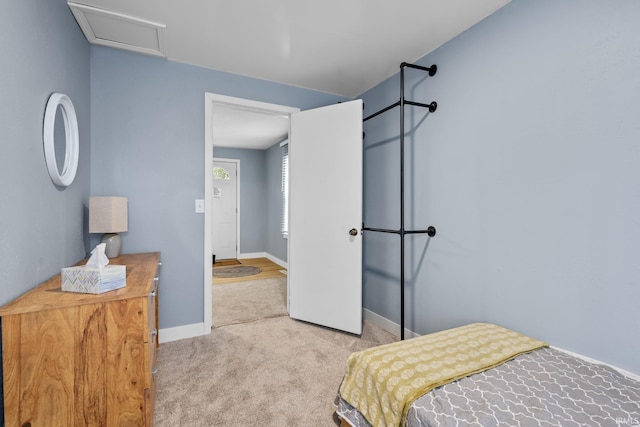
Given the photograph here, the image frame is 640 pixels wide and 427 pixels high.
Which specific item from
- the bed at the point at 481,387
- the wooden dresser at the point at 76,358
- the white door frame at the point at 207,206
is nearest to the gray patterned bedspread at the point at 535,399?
the bed at the point at 481,387

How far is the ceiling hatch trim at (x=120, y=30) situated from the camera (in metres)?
1.89

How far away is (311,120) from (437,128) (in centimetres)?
120

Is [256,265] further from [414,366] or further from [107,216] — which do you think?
[414,366]

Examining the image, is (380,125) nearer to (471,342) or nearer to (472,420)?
(471,342)

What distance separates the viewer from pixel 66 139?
1753 millimetres

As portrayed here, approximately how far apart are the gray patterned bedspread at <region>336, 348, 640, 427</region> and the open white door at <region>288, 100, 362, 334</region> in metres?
1.42

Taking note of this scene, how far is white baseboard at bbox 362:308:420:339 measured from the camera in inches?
98.8

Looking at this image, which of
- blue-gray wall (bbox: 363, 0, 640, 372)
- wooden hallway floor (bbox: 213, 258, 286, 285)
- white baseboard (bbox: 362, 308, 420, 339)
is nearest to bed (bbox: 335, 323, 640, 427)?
blue-gray wall (bbox: 363, 0, 640, 372)

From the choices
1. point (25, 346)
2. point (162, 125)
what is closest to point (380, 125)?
point (162, 125)

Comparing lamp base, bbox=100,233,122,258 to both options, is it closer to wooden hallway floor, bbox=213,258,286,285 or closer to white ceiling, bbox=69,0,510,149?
white ceiling, bbox=69,0,510,149

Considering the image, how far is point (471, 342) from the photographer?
1540 millimetres

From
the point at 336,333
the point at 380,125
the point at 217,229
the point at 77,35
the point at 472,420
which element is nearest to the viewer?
the point at 472,420

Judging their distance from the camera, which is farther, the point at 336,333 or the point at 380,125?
the point at 380,125

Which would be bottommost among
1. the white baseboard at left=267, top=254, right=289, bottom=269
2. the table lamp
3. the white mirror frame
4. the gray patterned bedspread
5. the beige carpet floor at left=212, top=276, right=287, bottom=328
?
the beige carpet floor at left=212, top=276, right=287, bottom=328
